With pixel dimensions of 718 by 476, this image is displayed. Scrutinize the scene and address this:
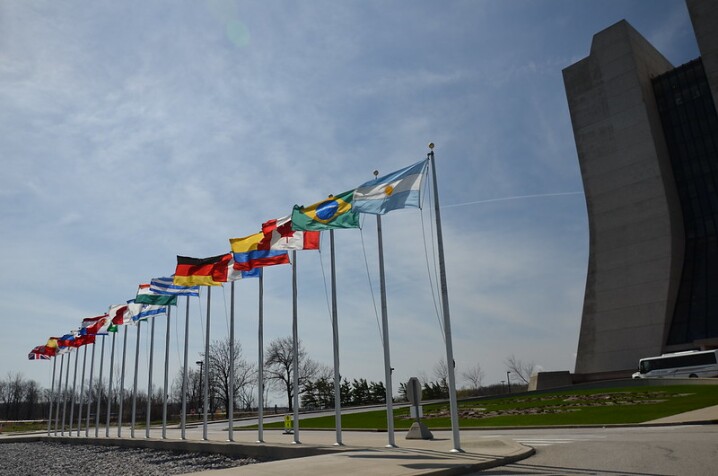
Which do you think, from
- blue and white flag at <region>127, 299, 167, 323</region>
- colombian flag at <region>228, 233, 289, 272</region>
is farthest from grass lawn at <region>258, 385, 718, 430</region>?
blue and white flag at <region>127, 299, 167, 323</region>

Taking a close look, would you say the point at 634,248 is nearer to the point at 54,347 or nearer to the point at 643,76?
the point at 643,76

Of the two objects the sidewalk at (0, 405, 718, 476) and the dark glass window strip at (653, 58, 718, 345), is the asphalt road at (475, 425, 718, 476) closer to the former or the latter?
the sidewalk at (0, 405, 718, 476)

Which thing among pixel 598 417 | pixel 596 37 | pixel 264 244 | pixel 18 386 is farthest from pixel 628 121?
pixel 18 386

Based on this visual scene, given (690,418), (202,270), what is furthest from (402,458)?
(202,270)

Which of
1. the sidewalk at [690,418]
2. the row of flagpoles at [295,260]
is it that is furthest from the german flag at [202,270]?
the sidewalk at [690,418]

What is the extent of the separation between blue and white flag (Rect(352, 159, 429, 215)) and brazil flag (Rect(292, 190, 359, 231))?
2.63 feet

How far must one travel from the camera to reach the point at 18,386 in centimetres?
13275

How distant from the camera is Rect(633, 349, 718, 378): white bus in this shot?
44553mm

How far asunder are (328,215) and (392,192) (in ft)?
10.7

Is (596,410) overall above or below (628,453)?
above

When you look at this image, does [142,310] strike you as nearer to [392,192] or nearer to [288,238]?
[288,238]

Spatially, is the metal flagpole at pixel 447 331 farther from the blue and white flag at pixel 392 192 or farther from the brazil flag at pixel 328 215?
the brazil flag at pixel 328 215

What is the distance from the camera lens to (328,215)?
68.2 feet

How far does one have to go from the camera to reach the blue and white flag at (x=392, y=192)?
712 inches
